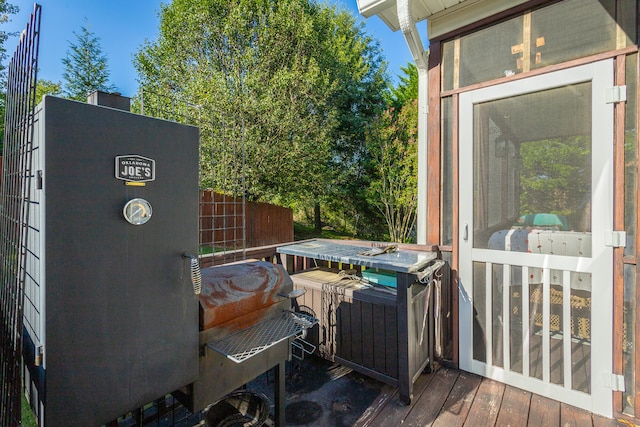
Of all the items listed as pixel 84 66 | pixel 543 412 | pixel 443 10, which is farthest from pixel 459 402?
pixel 84 66

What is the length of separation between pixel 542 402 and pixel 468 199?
1.35 m

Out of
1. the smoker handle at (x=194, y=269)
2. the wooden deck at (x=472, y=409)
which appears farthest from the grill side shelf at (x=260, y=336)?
the wooden deck at (x=472, y=409)

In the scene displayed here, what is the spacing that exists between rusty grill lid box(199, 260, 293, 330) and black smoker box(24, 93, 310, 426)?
89mm

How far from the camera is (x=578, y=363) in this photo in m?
1.95

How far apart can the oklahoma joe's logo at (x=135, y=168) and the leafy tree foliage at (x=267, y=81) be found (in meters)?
6.32

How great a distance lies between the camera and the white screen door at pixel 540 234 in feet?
6.14

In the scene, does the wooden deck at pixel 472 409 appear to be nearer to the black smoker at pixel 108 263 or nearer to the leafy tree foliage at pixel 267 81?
the black smoker at pixel 108 263

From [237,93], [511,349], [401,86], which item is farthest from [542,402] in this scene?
[401,86]

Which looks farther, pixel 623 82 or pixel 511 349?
pixel 511 349

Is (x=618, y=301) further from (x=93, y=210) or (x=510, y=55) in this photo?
(x=93, y=210)

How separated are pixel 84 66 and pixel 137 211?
13441mm

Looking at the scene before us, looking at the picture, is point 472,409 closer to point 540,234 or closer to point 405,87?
point 540,234

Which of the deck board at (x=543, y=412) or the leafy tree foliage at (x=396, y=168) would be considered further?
the leafy tree foliage at (x=396, y=168)

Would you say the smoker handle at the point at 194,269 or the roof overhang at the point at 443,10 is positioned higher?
the roof overhang at the point at 443,10
